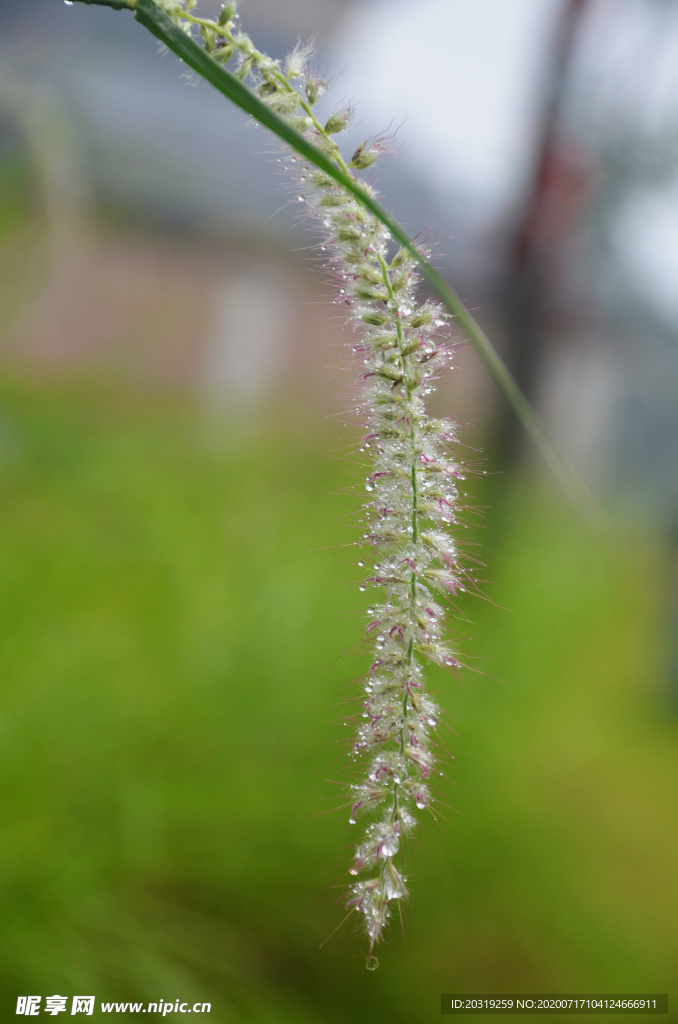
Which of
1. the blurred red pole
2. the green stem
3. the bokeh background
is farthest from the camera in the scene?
the blurred red pole

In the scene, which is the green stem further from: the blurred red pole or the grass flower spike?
the blurred red pole

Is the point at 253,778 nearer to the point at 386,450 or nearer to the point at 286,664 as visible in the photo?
the point at 286,664

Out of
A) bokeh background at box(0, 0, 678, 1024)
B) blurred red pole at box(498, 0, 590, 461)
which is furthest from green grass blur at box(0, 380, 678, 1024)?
blurred red pole at box(498, 0, 590, 461)

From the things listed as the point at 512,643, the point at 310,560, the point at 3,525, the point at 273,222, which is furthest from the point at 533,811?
the point at 273,222

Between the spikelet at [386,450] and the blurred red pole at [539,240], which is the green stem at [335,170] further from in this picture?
the blurred red pole at [539,240]

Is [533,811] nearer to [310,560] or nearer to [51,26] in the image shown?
[310,560]
